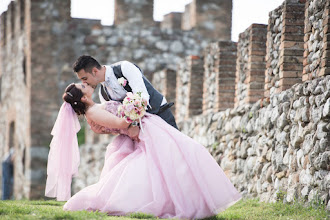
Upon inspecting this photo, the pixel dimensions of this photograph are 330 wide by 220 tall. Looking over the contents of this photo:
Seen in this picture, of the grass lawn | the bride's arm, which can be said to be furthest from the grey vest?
the grass lawn

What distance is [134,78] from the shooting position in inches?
237

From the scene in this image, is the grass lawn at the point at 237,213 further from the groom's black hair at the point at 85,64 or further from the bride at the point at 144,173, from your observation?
the groom's black hair at the point at 85,64

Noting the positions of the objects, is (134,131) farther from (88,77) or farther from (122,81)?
(88,77)

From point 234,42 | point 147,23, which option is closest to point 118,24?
point 147,23

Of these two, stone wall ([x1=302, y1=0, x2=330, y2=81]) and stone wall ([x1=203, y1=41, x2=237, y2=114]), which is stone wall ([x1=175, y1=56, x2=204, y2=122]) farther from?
stone wall ([x1=302, y1=0, x2=330, y2=81])

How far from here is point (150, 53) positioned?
1454 centimetres

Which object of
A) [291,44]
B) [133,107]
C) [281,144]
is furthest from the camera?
[291,44]

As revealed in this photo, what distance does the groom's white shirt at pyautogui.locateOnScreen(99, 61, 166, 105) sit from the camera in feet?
19.7

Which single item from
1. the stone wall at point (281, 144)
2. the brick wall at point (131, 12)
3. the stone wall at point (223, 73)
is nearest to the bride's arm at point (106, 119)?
the stone wall at point (281, 144)

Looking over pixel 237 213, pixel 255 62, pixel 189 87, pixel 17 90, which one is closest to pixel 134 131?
pixel 237 213

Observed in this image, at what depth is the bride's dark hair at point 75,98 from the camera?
605cm

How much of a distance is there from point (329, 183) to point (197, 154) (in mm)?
1209

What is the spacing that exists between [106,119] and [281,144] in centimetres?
209

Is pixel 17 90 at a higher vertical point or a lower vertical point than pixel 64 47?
lower
